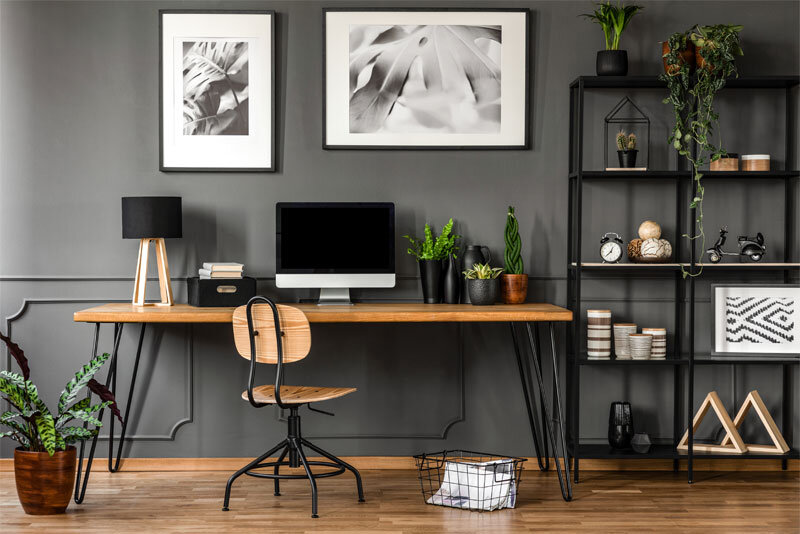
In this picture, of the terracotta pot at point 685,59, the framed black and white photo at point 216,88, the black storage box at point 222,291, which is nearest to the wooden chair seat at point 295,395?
the black storage box at point 222,291

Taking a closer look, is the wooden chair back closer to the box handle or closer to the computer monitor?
the box handle

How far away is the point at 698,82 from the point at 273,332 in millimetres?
2180

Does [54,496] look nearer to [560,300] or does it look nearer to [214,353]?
[214,353]

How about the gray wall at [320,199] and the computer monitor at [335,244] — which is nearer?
the computer monitor at [335,244]

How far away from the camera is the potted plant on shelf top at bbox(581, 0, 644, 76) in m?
3.70

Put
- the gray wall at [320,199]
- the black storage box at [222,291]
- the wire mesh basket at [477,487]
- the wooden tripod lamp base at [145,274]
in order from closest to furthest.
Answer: the wire mesh basket at [477,487], the black storage box at [222,291], the wooden tripod lamp base at [145,274], the gray wall at [320,199]

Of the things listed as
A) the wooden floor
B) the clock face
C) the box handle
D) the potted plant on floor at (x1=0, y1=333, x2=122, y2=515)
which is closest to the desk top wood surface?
the box handle

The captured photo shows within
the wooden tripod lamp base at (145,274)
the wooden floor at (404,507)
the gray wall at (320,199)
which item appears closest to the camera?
the wooden floor at (404,507)

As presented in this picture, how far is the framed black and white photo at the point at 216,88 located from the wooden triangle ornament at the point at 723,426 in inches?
93.8

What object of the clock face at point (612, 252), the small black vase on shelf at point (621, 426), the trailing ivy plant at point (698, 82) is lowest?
the small black vase on shelf at point (621, 426)

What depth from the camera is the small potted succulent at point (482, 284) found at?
368cm

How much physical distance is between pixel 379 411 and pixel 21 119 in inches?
87.6

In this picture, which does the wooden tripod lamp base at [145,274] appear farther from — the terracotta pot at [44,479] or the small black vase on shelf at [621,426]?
the small black vase on shelf at [621,426]

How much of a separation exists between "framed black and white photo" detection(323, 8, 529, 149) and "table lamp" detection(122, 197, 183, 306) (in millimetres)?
815
